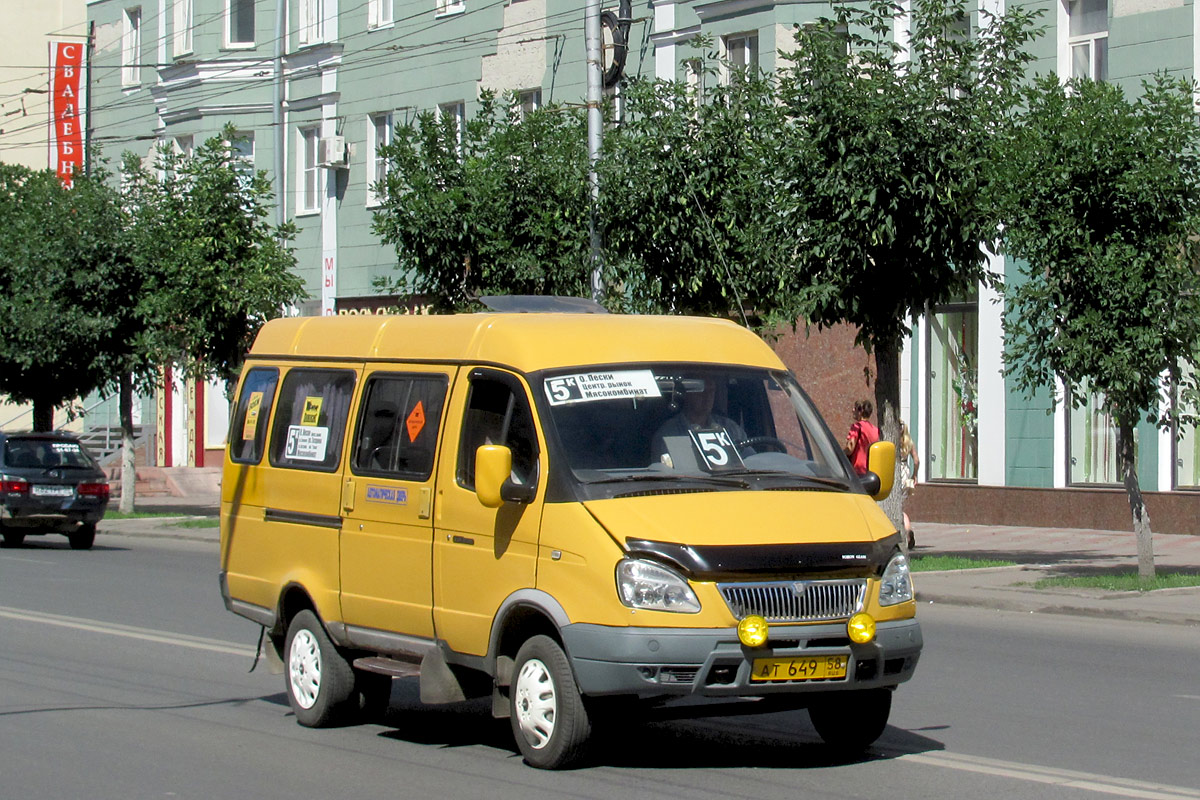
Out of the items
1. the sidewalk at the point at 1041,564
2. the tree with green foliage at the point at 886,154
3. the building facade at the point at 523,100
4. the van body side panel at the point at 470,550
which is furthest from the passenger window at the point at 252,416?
the building facade at the point at 523,100

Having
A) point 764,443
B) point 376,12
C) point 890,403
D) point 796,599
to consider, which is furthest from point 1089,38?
point 796,599

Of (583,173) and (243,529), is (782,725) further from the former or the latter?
(583,173)

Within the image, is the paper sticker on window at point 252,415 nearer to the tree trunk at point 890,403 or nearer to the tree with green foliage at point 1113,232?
the tree with green foliage at point 1113,232

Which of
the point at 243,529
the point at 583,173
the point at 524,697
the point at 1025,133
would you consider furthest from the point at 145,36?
the point at 524,697

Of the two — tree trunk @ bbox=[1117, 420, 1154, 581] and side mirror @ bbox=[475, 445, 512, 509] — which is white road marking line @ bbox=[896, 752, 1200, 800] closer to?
side mirror @ bbox=[475, 445, 512, 509]

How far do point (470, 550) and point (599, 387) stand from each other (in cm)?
101

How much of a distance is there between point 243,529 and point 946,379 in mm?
19255

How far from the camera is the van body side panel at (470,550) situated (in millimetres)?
8453

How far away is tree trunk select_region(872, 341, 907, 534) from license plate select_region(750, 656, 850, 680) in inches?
484

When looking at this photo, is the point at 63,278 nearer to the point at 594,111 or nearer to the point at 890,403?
the point at 594,111

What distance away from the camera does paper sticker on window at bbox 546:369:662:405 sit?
28.6 ft

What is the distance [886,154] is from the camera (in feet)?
63.3

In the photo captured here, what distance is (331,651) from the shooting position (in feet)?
32.2

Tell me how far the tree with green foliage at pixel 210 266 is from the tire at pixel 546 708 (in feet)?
74.4
